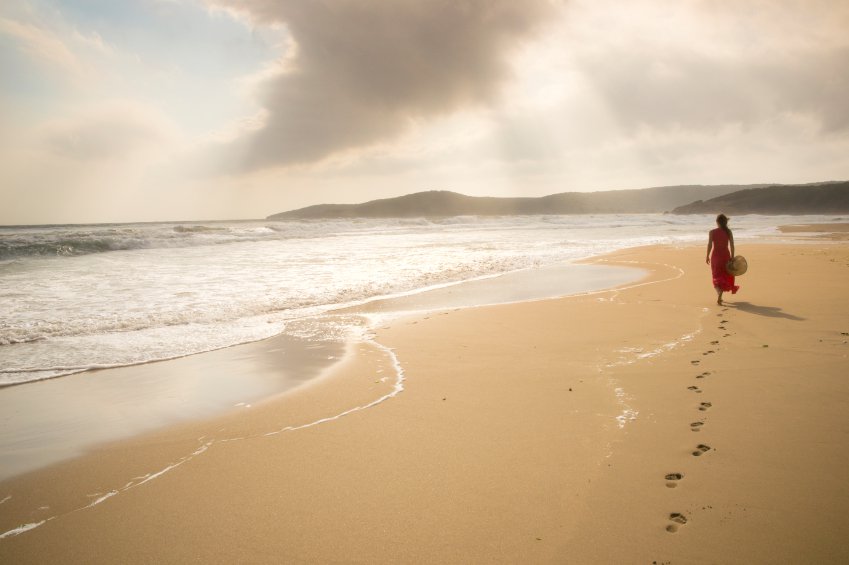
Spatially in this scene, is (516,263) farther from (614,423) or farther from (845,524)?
(845,524)

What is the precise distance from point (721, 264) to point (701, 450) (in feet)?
21.1

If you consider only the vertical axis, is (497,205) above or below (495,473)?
above

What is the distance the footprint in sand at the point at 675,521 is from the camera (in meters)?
2.19

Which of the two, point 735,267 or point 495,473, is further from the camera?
point 735,267

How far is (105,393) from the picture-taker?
179 inches

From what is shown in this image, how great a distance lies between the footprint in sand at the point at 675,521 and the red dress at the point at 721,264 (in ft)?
23.0

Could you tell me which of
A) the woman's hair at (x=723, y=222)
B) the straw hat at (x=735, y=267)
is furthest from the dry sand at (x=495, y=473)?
the woman's hair at (x=723, y=222)

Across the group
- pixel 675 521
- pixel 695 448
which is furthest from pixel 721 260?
pixel 675 521

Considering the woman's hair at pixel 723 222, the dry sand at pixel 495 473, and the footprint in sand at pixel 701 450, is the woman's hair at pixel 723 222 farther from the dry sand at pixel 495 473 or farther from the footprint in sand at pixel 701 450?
the footprint in sand at pixel 701 450

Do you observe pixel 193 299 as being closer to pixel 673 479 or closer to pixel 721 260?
pixel 673 479

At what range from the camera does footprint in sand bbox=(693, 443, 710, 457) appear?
9.34 ft

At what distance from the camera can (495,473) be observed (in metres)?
2.75

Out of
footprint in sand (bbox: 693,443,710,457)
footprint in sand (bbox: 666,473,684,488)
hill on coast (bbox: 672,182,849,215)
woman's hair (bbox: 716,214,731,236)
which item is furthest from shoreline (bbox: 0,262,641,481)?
hill on coast (bbox: 672,182,849,215)

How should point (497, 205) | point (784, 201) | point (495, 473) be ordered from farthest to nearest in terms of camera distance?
1. point (497, 205)
2. point (784, 201)
3. point (495, 473)
